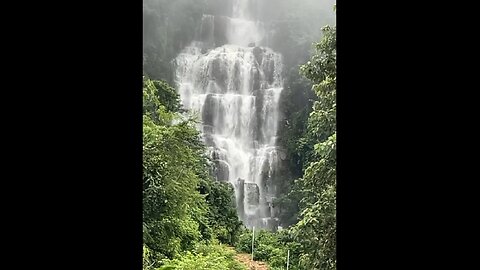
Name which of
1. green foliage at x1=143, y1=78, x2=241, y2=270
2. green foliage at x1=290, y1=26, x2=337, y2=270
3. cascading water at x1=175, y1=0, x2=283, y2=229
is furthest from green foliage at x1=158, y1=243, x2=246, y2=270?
green foliage at x1=290, y1=26, x2=337, y2=270

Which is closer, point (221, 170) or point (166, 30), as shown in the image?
point (221, 170)

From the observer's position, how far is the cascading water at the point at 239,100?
7.88 meters

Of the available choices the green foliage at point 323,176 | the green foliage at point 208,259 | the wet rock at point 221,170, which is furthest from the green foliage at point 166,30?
the green foliage at point 323,176

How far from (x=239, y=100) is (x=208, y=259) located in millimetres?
2611

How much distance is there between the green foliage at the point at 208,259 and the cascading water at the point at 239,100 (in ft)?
2.66

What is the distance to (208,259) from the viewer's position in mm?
6605

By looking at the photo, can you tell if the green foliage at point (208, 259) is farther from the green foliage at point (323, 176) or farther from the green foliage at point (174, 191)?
the green foliage at point (323, 176)

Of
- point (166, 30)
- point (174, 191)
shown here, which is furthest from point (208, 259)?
point (166, 30)

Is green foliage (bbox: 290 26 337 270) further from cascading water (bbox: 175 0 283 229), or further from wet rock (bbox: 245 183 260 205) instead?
cascading water (bbox: 175 0 283 229)

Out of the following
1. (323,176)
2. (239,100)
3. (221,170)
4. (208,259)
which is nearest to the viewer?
(323,176)

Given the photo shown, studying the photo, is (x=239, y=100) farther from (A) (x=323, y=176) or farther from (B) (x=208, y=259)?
(A) (x=323, y=176)
